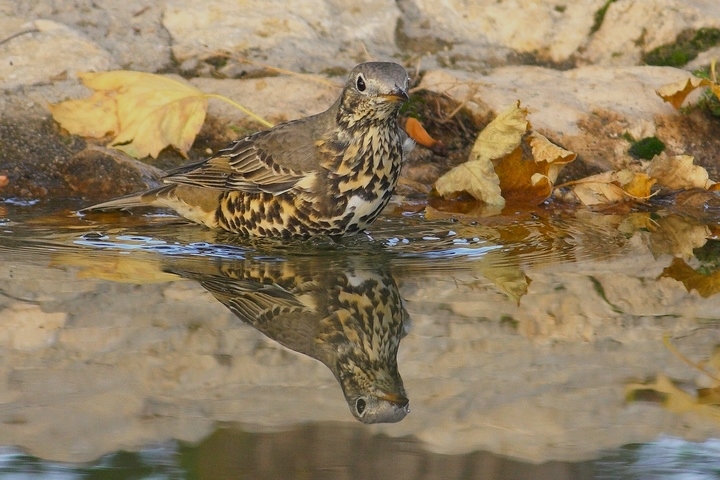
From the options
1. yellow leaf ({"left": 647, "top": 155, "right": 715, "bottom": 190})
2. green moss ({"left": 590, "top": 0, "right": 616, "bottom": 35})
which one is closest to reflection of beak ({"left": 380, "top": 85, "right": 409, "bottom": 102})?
yellow leaf ({"left": 647, "top": 155, "right": 715, "bottom": 190})

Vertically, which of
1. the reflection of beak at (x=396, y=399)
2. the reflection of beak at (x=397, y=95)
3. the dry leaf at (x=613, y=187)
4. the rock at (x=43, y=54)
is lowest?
the reflection of beak at (x=396, y=399)

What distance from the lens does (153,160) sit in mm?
6609

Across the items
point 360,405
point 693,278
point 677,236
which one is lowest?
point 360,405

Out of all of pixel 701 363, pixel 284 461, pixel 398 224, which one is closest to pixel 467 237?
pixel 398 224

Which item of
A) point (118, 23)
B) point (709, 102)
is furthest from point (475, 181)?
point (118, 23)

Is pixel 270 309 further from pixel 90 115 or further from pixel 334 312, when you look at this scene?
pixel 90 115

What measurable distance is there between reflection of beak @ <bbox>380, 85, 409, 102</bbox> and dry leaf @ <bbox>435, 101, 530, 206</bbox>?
1.23m

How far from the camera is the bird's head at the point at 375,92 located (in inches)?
194

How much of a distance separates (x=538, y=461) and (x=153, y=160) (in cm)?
441

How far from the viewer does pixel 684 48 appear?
295 inches

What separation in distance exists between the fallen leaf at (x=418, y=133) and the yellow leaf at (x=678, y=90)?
1404mm

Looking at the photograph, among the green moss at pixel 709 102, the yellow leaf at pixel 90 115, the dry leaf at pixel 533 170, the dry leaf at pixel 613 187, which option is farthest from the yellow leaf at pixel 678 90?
the yellow leaf at pixel 90 115

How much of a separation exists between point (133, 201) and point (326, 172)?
115 centimetres

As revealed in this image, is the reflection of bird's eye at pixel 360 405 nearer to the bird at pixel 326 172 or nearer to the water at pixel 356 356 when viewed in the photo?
the water at pixel 356 356
